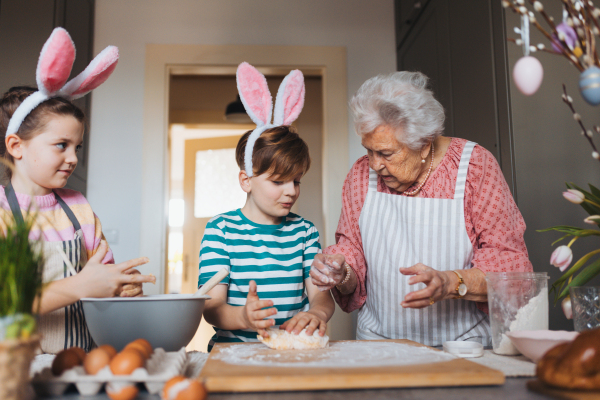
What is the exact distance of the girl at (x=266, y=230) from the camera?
1218 mm

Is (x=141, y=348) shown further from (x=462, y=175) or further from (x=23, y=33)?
(x=23, y=33)

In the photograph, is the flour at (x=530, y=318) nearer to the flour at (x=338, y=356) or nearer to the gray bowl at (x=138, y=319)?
the flour at (x=338, y=356)

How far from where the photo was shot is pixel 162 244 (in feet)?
8.38

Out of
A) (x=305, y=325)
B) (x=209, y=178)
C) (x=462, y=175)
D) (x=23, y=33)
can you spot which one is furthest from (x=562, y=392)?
(x=209, y=178)

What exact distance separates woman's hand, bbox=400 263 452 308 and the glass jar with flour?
11 centimetres

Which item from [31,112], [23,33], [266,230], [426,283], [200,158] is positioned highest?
[23,33]

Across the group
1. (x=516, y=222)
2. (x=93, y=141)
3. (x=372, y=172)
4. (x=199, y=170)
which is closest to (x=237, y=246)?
(x=372, y=172)

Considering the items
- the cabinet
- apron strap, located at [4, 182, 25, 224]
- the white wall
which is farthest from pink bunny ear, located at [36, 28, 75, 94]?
the white wall

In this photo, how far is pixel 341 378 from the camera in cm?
59

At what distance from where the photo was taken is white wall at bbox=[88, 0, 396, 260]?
2.57 m

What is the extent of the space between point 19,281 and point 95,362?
15 cm

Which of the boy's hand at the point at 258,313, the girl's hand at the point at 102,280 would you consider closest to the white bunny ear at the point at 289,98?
the boy's hand at the point at 258,313

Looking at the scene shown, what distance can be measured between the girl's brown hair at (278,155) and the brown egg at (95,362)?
719mm

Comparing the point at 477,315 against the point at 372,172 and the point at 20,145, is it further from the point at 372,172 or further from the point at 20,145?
the point at 20,145
